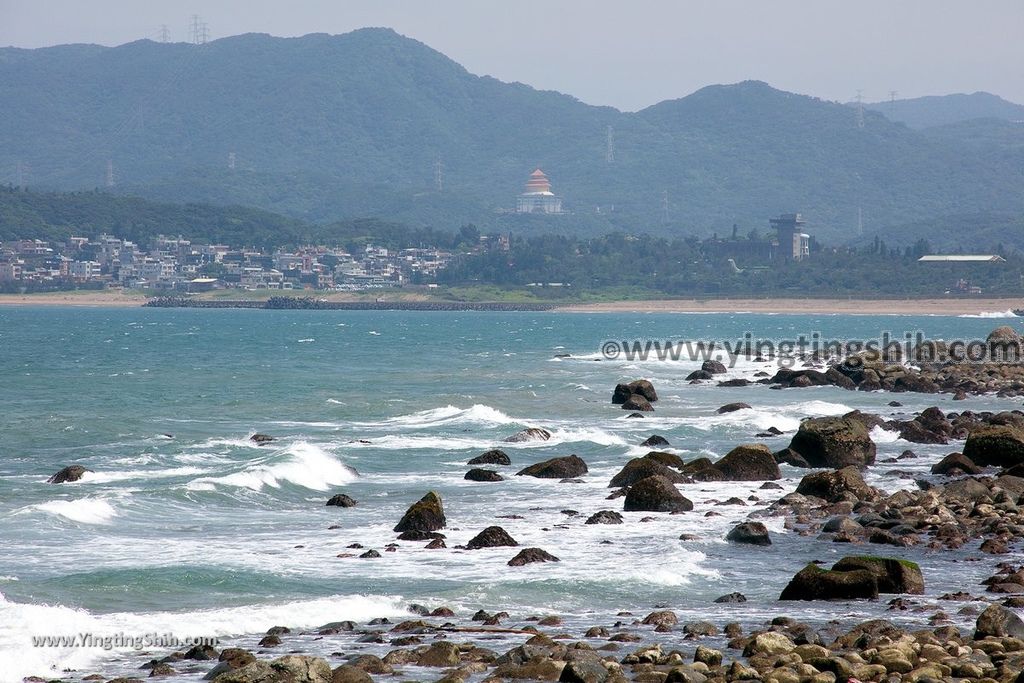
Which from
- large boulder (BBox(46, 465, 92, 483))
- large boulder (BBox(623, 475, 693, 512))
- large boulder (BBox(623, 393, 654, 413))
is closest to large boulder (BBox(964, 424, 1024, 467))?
large boulder (BBox(623, 475, 693, 512))

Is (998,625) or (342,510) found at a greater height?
(998,625)

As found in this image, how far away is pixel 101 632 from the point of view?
50.2 ft

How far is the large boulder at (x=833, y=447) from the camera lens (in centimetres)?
3000

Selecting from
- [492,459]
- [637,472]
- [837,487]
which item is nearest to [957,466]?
[837,487]

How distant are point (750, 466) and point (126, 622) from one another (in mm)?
15926

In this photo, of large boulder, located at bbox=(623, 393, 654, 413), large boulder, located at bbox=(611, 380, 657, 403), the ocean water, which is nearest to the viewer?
the ocean water

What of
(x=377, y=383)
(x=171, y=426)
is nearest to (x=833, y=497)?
(x=171, y=426)

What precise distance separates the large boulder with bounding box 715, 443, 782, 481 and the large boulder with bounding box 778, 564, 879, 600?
427 inches

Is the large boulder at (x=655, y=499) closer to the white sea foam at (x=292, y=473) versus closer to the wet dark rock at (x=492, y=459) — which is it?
the white sea foam at (x=292, y=473)

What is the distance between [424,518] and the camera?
70.9 feet

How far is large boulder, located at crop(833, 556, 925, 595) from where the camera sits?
17453 mm

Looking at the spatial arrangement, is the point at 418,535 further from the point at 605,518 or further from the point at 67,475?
the point at 67,475

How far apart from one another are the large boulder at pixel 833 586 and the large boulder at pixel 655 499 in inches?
262

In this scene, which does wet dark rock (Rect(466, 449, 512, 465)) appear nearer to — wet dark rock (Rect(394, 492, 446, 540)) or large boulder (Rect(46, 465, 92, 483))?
large boulder (Rect(46, 465, 92, 483))
